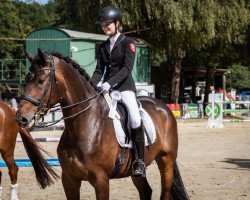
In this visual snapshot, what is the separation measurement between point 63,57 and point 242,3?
29830 mm

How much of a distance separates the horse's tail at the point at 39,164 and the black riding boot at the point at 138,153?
1749mm

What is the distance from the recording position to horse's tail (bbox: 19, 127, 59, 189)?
7.93 metres

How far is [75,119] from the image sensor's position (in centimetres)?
586

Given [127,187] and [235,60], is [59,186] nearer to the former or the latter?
[127,187]

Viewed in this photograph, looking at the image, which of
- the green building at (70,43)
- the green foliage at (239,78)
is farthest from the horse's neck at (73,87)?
the green foliage at (239,78)

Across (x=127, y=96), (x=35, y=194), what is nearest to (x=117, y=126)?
(x=127, y=96)

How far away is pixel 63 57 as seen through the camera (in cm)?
590

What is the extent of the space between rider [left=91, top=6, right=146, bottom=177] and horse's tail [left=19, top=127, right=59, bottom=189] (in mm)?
1833

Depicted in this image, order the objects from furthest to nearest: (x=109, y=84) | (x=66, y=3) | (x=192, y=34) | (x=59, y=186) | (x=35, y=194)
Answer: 1. (x=66, y=3)
2. (x=192, y=34)
3. (x=59, y=186)
4. (x=35, y=194)
5. (x=109, y=84)

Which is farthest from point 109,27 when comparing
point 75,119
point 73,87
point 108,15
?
point 75,119

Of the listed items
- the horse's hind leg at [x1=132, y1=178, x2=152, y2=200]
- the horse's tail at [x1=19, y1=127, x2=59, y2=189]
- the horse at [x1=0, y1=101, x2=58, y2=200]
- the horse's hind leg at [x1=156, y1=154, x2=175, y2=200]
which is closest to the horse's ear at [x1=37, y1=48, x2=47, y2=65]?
the horse's hind leg at [x1=132, y1=178, x2=152, y2=200]

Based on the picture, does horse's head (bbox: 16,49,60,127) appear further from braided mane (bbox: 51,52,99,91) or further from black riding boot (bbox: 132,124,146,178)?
black riding boot (bbox: 132,124,146,178)

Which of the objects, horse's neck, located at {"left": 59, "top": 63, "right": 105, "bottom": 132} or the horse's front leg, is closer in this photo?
the horse's front leg

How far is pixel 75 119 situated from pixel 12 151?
391 cm
